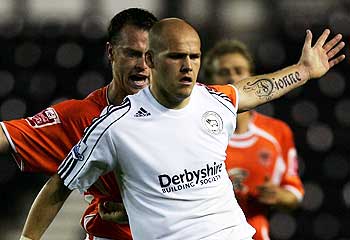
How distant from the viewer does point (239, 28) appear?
30.8 ft

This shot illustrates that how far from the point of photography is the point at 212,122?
13.6ft

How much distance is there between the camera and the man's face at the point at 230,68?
5.79 meters

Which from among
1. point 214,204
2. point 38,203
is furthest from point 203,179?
point 38,203

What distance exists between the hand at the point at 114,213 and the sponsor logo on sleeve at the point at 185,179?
0.39 metres

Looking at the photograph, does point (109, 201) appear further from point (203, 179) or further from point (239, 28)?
point (239, 28)

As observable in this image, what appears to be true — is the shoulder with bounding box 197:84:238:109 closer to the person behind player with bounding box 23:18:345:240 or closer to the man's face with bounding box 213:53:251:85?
the person behind player with bounding box 23:18:345:240

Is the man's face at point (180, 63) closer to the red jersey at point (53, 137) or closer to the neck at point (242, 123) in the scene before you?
the red jersey at point (53, 137)

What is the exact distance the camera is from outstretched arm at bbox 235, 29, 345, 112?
4.50m

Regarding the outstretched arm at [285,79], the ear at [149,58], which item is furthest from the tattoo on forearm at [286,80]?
the ear at [149,58]

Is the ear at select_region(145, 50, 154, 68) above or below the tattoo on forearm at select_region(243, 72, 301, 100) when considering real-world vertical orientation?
above

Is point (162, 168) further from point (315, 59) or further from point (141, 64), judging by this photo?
point (315, 59)

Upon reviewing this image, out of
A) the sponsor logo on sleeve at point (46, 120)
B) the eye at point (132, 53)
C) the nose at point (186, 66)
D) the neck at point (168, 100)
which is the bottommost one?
the sponsor logo on sleeve at point (46, 120)

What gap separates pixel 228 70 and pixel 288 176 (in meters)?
0.70

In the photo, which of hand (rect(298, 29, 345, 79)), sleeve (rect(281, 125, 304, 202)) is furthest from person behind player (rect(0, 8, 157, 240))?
sleeve (rect(281, 125, 304, 202))
